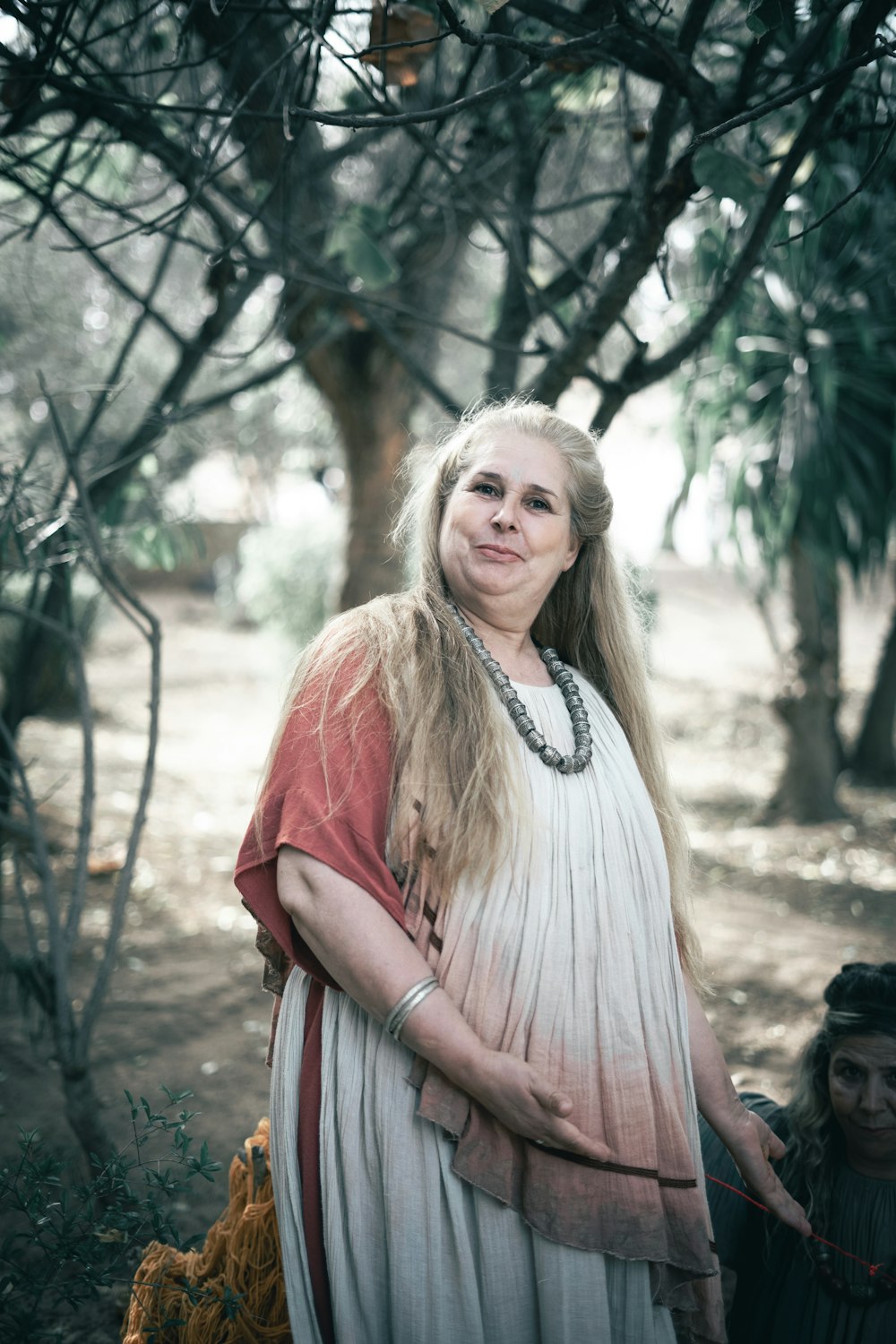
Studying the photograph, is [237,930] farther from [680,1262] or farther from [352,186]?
[352,186]

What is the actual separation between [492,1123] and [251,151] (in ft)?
11.5

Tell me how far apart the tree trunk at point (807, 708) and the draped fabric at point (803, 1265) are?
19.8ft

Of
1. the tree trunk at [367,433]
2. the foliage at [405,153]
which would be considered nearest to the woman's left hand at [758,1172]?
the foliage at [405,153]

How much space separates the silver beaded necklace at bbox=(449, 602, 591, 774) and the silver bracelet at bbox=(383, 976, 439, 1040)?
445 mm

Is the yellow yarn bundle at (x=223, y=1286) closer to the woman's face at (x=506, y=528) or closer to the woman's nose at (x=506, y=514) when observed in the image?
the woman's face at (x=506, y=528)

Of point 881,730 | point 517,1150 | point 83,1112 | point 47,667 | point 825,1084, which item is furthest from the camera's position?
point 47,667

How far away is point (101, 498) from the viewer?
3574 millimetres

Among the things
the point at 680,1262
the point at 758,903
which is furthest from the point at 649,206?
the point at 758,903

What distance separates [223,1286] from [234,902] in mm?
3862

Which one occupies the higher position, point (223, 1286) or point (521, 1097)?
point (521, 1097)

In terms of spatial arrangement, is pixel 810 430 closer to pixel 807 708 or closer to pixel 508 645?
pixel 807 708

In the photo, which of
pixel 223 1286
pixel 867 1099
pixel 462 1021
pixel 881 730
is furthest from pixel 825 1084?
pixel 881 730

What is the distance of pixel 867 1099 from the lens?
192cm

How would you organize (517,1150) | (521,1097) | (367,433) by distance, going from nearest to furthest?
(521,1097) → (517,1150) → (367,433)
